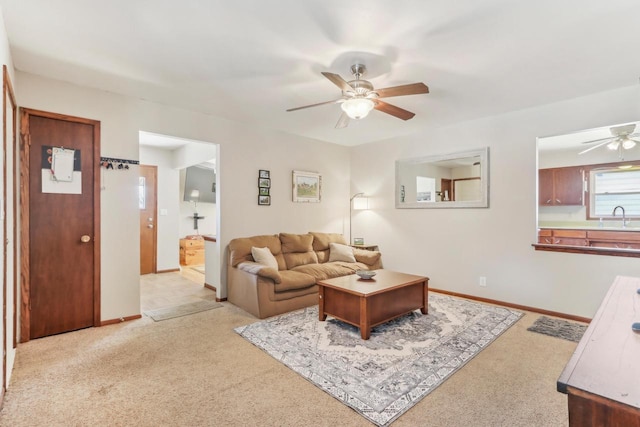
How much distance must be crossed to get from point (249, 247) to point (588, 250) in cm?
398

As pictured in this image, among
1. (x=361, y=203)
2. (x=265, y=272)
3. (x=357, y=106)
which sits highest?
(x=357, y=106)

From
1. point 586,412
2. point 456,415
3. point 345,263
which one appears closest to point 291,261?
point 345,263

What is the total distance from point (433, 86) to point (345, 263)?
265 cm

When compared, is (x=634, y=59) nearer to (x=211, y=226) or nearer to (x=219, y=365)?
(x=219, y=365)

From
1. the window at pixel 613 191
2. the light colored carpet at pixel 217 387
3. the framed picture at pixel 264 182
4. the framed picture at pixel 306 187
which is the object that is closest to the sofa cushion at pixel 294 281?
the light colored carpet at pixel 217 387

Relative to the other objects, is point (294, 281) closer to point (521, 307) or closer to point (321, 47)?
point (321, 47)

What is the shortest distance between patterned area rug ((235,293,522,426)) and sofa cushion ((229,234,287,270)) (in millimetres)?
983

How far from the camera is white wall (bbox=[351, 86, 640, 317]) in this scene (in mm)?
3451

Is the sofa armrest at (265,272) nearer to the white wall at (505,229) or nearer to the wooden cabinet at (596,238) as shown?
the white wall at (505,229)

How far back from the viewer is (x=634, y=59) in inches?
105

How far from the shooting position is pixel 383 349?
2.73m

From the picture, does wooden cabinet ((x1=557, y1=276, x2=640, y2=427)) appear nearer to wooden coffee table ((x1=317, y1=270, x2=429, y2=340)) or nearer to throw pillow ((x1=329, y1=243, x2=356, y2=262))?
wooden coffee table ((x1=317, y1=270, x2=429, y2=340))

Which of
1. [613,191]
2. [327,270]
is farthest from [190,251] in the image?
[613,191]

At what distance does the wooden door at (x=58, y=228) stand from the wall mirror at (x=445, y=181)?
4175 millimetres
